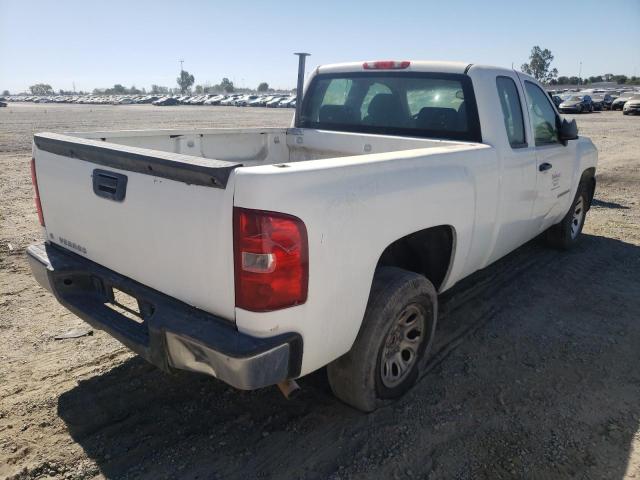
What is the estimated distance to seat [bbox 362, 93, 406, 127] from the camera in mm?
4176

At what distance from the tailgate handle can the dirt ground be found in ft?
4.20

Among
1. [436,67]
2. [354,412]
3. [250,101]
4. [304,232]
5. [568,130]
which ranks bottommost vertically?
[354,412]

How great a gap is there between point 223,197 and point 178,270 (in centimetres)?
49

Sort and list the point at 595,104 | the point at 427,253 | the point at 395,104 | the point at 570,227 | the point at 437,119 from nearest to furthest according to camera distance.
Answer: the point at 427,253, the point at 437,119, the point at 395,104, the point at 570,227, the point at 595,104

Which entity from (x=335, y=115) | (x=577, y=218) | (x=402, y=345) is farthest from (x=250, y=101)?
(x=402, y=345)

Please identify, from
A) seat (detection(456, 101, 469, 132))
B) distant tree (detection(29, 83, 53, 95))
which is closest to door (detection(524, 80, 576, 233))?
seat (detection(456, 101, 469, 132))

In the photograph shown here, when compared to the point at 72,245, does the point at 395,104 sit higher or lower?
higher

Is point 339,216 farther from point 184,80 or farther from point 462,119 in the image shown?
point 184,80

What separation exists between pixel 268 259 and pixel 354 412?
1360mm

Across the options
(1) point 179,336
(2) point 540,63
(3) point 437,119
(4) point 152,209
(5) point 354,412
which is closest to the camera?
(1) point 179,336

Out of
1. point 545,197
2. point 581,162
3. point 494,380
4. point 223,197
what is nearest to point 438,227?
point 494,380

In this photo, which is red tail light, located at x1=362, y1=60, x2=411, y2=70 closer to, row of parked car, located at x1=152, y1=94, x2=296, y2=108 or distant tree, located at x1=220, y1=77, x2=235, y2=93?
row of parked car, located at x1=152, y1=94, x2=296, y2=108

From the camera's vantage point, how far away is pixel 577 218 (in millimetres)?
6105

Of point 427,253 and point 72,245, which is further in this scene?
point 427,253
